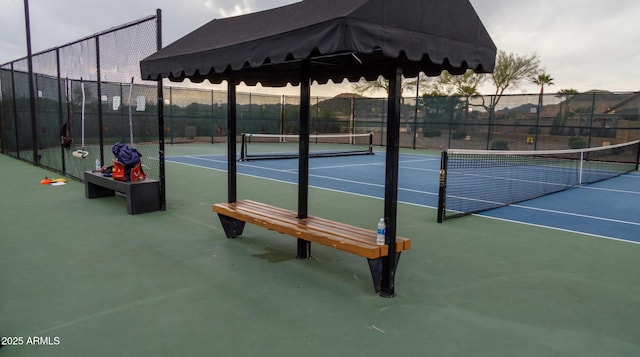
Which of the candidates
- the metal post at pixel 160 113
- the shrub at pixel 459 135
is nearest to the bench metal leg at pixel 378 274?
the metal post at pixel 160 113

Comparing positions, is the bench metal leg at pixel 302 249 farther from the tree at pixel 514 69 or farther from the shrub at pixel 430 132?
the tree at pixel 514 69

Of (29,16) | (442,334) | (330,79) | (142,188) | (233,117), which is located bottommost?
(442,334)

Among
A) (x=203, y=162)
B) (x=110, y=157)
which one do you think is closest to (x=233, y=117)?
(x=110, y=157)

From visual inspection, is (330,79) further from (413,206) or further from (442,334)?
(442,334)

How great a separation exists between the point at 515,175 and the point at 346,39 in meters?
11.3

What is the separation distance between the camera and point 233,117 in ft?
19.2

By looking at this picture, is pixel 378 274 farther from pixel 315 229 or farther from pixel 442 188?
pixel 442 188

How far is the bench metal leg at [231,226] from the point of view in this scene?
18.8 feet

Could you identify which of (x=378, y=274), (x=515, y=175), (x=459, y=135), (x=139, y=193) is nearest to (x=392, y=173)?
(x=378, y=274)

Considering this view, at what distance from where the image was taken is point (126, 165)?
7.21 m

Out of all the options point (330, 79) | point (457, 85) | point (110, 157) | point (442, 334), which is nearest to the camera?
point (442, 334)

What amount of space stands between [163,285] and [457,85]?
1579 inches

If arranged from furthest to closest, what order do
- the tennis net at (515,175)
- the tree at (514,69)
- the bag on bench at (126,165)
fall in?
the tree at (514,69), the tennis net at (515,175), the bag on bench at (126,165)

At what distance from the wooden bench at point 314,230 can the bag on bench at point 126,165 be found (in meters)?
2.38
